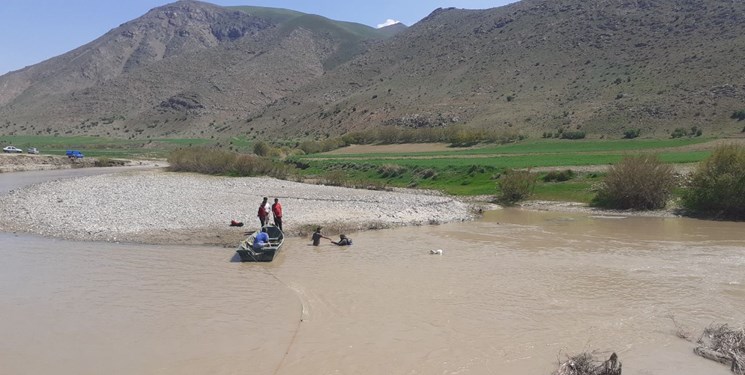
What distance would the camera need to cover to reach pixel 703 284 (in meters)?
17.5

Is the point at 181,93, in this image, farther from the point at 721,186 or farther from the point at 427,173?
the point at 721,186

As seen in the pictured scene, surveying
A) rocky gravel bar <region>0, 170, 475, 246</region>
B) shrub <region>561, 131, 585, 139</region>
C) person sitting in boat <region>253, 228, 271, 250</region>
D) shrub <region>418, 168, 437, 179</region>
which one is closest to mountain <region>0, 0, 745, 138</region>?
shrub <region>561, 131, 585, 139</region>

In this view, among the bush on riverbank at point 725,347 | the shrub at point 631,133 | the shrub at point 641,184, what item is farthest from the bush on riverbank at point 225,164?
the bush on riverbank at point 725,347

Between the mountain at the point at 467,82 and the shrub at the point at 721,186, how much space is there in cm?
4163

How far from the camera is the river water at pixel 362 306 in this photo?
11.8 meters

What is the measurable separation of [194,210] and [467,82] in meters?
86.3

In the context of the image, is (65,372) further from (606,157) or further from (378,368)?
(606,157)

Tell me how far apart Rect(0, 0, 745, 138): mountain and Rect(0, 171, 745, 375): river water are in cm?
5958

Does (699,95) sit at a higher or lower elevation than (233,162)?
higher

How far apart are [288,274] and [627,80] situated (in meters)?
85.5

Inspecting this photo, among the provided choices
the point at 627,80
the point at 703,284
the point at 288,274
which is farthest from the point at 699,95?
the point at 288,274

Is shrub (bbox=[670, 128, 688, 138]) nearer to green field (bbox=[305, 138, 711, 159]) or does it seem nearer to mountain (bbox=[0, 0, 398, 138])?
green field (bbox=[305, 138, 711, 159])

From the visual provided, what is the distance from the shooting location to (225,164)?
64.8m

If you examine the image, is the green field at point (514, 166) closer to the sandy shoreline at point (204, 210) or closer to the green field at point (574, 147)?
the green field at point (574, 147)
